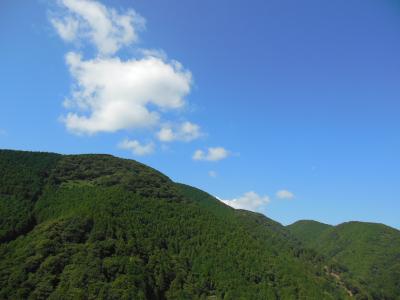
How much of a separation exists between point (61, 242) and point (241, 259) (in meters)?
53.8

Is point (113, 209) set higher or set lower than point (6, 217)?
higher

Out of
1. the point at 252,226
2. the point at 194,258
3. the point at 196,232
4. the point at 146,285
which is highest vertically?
the point at 252,226

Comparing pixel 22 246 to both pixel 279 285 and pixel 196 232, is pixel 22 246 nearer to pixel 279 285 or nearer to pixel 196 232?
pixel 196 232

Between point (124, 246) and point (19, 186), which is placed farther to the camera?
point (19, 186)

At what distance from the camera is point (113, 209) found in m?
126

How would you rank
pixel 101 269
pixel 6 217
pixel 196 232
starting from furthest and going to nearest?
1. pixel 196 232
2. pixel 6 217
3. pixel 101 269

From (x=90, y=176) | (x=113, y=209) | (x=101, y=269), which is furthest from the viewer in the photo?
(x=90, y=176)

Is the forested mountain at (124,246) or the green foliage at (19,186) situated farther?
the green foliage at (19,186)

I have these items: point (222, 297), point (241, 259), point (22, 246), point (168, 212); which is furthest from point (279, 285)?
point (22, 246)

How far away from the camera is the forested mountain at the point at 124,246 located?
95.3 m

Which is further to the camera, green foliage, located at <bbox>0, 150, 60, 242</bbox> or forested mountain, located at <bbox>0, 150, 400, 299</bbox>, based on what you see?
green foliage, located at <bbox>0, 150, 60, 242</bbox>

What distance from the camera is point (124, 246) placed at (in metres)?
110

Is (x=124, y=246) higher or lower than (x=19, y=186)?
lower

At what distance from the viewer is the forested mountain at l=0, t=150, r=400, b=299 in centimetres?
9531
